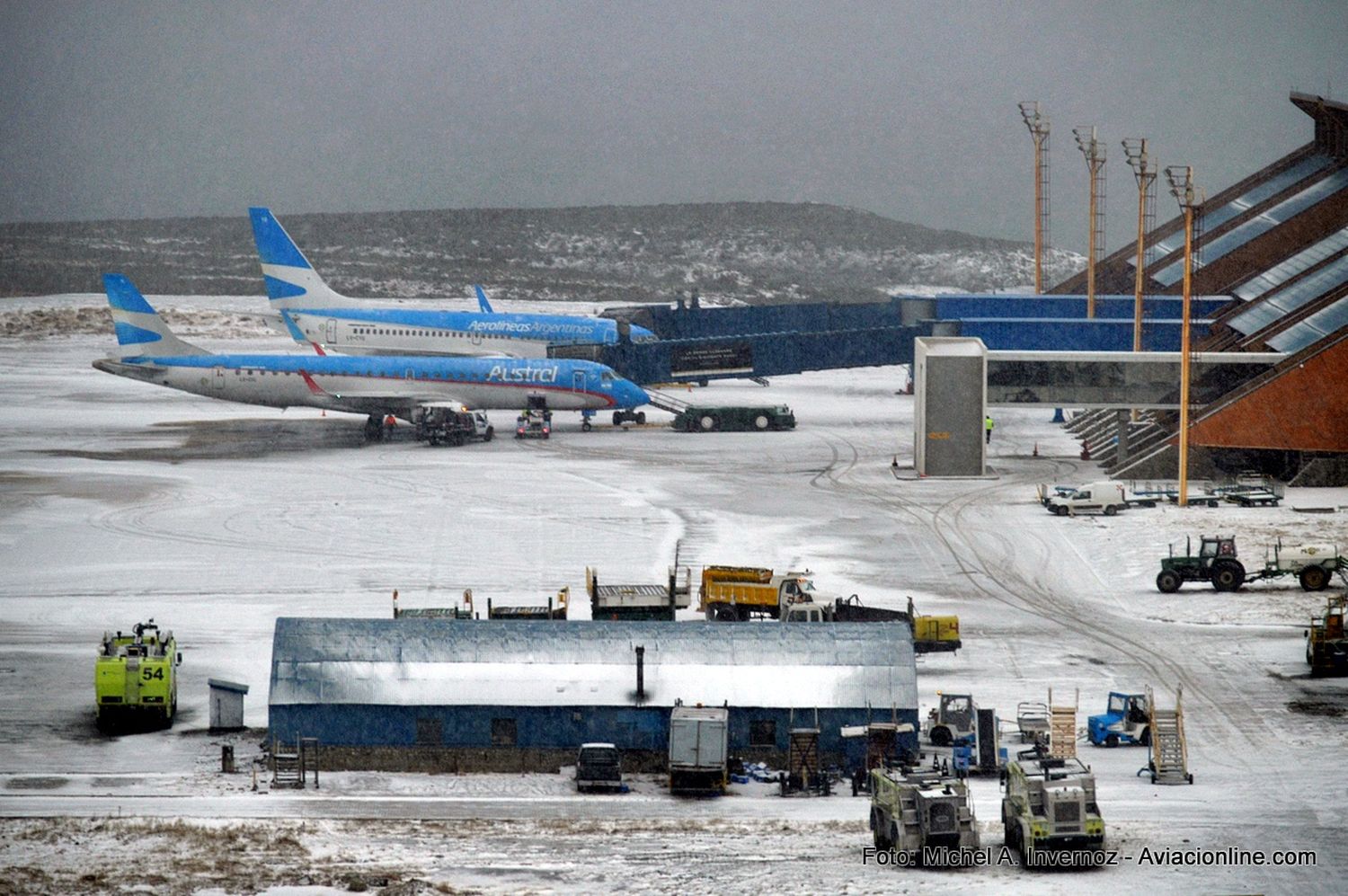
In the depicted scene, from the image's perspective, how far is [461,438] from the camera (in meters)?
80.8

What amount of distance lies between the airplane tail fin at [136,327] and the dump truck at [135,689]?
4940 cm

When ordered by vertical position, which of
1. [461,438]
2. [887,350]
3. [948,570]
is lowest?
[948,570]

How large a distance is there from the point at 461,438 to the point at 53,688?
4257 centimetres

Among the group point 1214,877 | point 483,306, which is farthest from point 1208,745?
point 483,306

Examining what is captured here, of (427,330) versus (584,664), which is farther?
(427,330)

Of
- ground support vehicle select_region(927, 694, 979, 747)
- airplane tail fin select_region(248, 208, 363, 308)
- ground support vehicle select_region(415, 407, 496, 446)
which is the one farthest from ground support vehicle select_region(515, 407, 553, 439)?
ground support vehicle select_region(927, 694, 979, 747)

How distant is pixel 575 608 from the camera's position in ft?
156

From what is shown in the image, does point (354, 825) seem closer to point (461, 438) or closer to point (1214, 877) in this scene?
point (1214, 877)

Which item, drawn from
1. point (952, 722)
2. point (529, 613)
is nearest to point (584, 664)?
point (529, 613)

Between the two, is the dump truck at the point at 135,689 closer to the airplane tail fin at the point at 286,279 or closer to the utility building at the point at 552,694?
the utility building at the point at 552,694

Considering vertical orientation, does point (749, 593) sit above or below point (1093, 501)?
below

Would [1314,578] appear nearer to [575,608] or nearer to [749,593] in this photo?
[749,593]

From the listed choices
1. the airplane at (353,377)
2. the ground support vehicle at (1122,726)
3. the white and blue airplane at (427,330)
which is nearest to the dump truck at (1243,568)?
the ground support vehicle at (1122,726)

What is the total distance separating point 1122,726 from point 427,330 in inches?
2836
